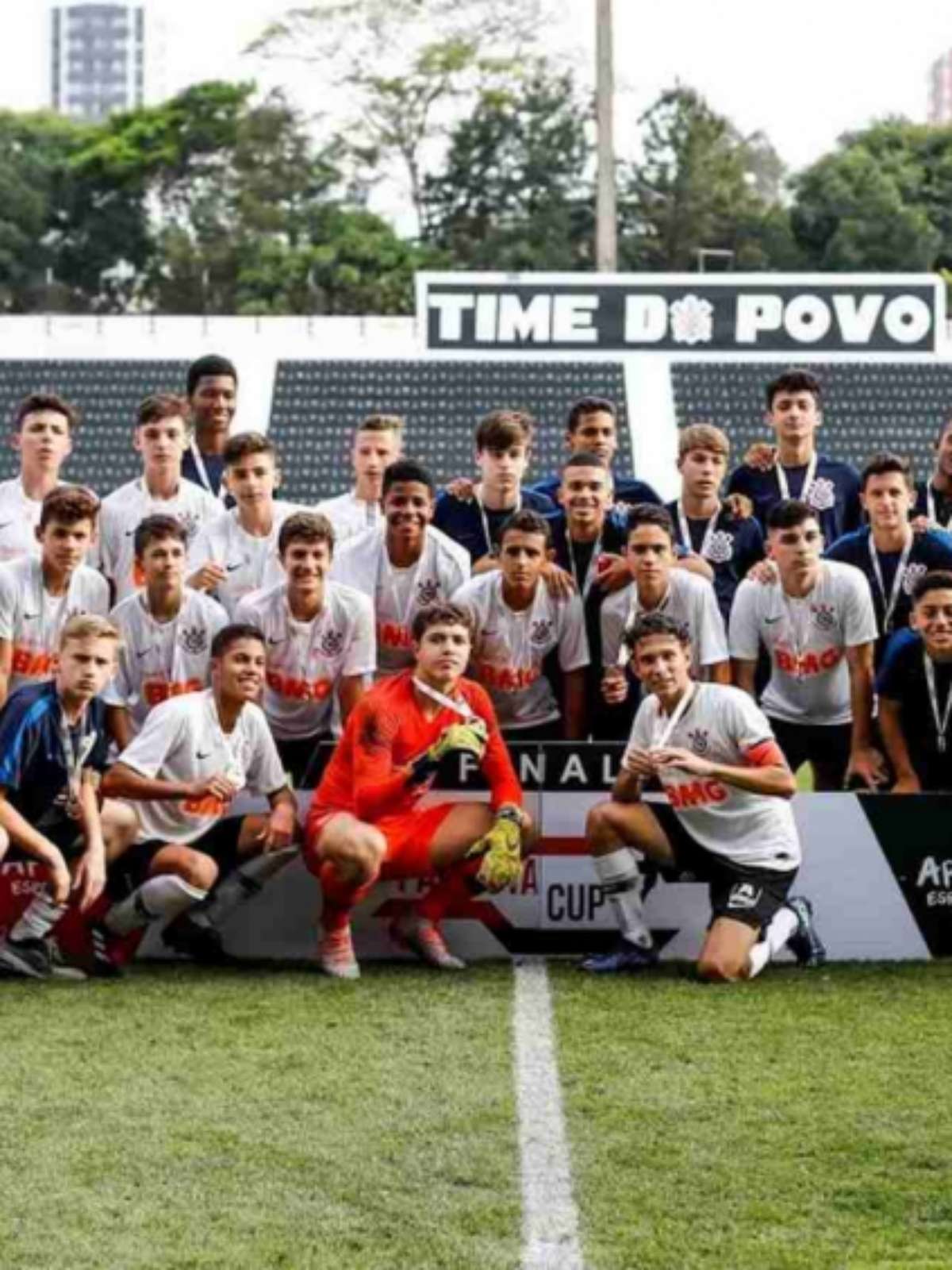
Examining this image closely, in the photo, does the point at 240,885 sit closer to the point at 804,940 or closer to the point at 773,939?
the point at 773,939

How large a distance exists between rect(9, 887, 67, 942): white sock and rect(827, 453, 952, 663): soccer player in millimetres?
3284

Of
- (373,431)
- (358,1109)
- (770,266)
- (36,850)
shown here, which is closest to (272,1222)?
(358,1109)

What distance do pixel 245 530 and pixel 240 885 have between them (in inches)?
66.3

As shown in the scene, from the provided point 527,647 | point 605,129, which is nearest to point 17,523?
point 527,647

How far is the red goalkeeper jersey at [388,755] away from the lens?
320 inches

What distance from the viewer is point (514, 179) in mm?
68562

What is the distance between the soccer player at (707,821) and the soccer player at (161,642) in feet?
5.12

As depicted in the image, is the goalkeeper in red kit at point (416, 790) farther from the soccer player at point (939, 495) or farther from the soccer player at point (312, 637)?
the soccer player at point (939, 495)

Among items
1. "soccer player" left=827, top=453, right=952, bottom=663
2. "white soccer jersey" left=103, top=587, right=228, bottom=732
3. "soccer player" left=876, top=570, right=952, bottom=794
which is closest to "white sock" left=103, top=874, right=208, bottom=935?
"white soccer jersey" left=103, top=587, right=228, bottom=732

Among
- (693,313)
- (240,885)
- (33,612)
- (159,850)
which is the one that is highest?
(693,313)

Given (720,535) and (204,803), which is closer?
(204,803)

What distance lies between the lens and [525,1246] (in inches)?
190

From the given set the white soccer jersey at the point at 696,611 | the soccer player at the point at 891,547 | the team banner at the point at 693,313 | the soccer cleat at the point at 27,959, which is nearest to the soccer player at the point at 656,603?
the white soccer jersey at the point at 696,611

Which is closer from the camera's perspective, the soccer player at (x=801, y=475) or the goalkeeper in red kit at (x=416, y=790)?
the goalkeeper in red kit at (x=416, y=790)
